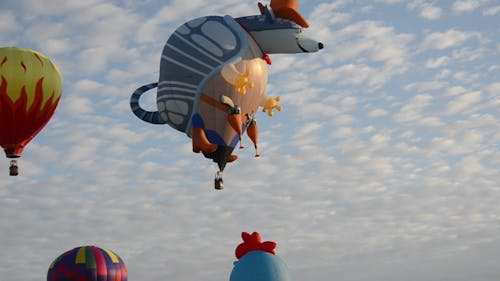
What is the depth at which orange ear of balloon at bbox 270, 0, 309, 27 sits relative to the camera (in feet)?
113

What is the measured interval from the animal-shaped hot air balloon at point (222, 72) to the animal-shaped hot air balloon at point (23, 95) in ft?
19.3

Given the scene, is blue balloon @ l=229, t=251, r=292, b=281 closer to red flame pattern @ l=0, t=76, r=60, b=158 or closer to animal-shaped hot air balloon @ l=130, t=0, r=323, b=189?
animal-shaped hot air balloon @ l=130, t=0, r=323, b=189

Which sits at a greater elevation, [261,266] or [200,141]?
[200,141]

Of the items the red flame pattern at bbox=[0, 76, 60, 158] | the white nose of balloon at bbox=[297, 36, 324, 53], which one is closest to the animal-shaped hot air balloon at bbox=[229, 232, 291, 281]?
the white nose of balloon at bbox=[297, 36, 324, 53]

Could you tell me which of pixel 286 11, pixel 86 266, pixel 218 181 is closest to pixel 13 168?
pixel 86 266

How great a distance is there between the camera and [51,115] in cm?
3891

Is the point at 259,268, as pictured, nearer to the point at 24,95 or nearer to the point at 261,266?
the point at 261,266

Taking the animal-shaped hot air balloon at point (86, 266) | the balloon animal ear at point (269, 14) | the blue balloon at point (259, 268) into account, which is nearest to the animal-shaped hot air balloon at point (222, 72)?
the balloon animal ear at point (269, 14)

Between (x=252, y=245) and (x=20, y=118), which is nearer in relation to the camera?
(x=252, y=245)

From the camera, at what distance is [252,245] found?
2839 cm

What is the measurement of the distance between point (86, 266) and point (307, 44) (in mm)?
13390

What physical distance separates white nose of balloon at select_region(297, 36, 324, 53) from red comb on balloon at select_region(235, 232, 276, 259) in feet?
28.2

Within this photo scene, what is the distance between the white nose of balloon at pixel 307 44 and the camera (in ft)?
113

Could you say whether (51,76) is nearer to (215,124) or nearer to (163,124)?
(163,124)
